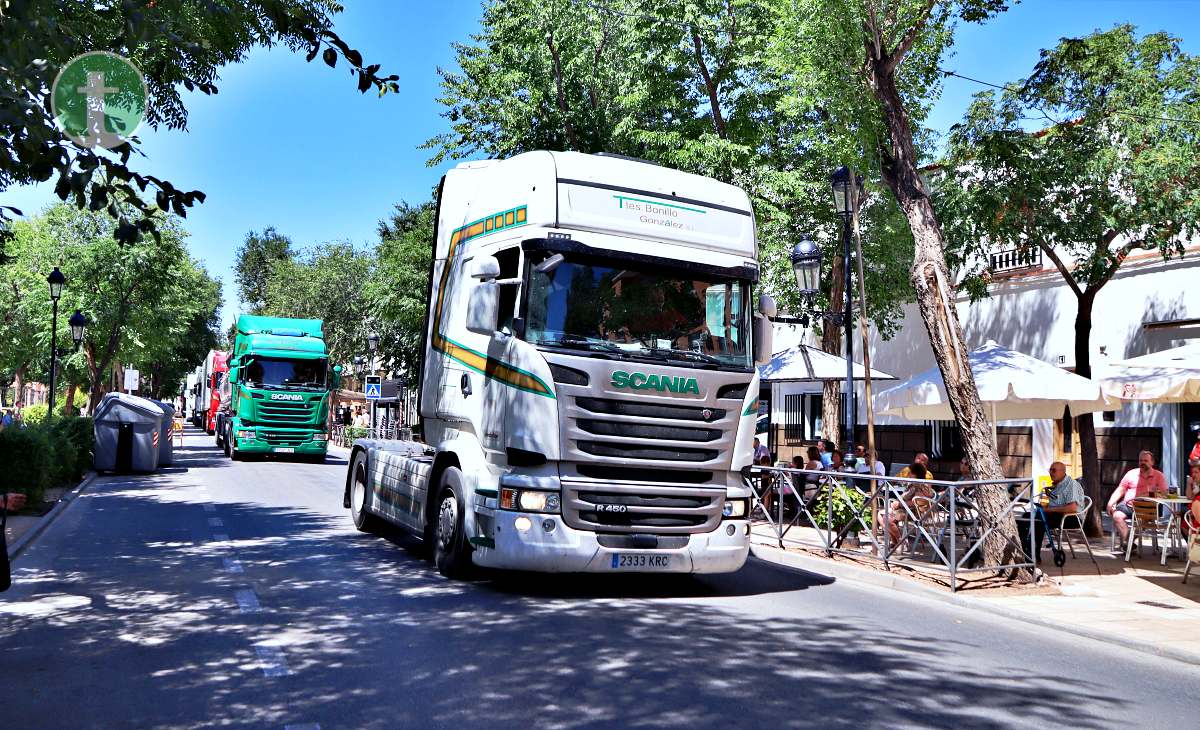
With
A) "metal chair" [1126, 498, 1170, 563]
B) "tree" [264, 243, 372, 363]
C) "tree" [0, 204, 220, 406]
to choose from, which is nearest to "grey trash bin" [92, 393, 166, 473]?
"tree" [0, 204, 220, 406]

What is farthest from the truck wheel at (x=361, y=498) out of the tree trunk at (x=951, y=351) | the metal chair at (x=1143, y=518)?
the metal chair at (x=1143, y=518)

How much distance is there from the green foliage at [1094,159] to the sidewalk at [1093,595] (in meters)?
5.57

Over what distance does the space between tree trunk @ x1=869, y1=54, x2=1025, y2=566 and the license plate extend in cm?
383

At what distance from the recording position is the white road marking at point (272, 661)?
6164 mm

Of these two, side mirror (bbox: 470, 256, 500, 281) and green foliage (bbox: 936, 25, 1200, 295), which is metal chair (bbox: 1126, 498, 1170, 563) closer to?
green foliage (bbox: 936, 25, 1200, 295)

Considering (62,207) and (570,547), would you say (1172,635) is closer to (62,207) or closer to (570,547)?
(570,547)

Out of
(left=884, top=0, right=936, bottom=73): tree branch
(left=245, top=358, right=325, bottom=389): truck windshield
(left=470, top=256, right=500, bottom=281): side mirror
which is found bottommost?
(left=470, top=256, right=500, bottom=281): side mirror

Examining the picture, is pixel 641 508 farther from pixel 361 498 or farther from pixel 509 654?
pixel 361 498

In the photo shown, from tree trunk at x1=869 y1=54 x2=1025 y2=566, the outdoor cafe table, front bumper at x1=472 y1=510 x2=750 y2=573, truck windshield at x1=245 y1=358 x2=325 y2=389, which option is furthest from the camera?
truck windshield at x1=245 y1=358 x2=325 y2=389

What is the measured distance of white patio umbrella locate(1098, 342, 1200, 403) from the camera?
1183cm

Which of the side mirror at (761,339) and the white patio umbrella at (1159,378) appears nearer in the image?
the side mirror at (761,339)

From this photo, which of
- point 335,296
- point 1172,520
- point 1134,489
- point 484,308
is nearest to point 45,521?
point 484,308

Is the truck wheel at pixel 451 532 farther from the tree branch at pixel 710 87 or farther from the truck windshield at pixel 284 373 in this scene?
the truck windshield at pixel 284 373

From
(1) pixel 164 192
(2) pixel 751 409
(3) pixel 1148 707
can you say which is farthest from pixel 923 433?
(1) pixel 164 192
